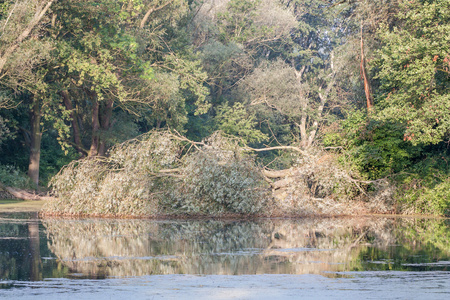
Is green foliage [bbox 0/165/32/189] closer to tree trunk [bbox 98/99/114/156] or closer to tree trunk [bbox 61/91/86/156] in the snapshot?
tree trunk [bbox 61/91/86/156]

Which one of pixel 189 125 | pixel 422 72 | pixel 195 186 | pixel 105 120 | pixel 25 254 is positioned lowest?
A: pixel 25 254

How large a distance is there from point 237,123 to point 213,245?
3568 centimetres

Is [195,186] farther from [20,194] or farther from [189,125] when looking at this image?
[189,125]

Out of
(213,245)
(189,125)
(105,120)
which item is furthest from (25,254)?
(189,125)

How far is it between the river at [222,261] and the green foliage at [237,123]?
29915 millimetres

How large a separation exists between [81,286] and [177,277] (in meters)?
1.38

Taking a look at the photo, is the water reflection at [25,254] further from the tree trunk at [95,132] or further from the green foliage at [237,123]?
the green foliage at [237,123]

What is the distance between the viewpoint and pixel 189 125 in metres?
44.3

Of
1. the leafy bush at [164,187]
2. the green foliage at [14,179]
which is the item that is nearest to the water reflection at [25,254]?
the leafy bush at [164,187]

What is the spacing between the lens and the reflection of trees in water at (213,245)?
31.2 ft

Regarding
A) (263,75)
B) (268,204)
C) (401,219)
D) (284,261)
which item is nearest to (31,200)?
(268,204)

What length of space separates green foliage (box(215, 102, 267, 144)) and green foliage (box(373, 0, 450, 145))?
24099 millimetres

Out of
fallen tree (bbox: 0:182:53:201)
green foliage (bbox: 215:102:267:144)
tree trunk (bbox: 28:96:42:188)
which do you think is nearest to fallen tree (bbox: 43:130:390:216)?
fallen tree (bbox: 0:182:53:201)

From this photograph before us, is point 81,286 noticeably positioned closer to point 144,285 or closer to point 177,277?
point 144,285
